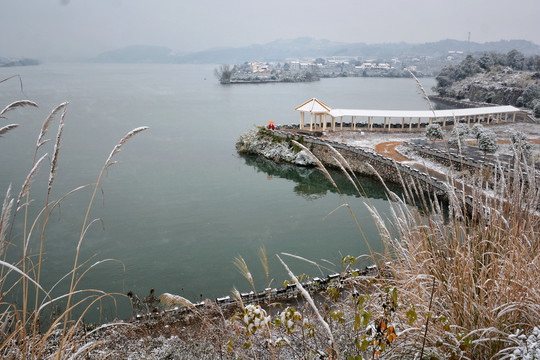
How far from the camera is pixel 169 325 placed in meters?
6.43

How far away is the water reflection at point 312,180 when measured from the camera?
15742 millimetres

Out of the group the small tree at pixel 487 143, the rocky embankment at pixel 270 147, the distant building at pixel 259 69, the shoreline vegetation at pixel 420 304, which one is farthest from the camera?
the distant building at pixel 259 69

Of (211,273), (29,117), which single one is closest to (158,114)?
(29,117)

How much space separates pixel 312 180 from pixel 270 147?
4.42 meters

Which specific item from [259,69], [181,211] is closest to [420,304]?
[181,211]

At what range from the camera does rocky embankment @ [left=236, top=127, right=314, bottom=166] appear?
19484 mm

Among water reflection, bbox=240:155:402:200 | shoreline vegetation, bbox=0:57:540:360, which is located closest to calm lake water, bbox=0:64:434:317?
water reflection, bbox=240:155:402:200

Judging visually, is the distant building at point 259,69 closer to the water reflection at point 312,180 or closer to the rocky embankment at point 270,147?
the rocky embankment at point 270,147

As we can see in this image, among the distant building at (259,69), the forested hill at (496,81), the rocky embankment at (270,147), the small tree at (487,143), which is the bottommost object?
the rocky embankment at (270,147)

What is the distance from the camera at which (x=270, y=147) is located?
20844mm

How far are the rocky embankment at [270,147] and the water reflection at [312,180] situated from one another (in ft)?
1.26

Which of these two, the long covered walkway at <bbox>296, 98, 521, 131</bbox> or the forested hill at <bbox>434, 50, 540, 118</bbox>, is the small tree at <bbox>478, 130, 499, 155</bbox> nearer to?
the long covered walkway at <bbox>296, 98, 521, 131</bbox>

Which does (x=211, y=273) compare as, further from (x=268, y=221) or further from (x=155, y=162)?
(x=155, y=162)

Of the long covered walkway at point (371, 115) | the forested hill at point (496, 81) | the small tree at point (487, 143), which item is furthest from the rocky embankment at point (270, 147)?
the forested hill at point (496, 81)
